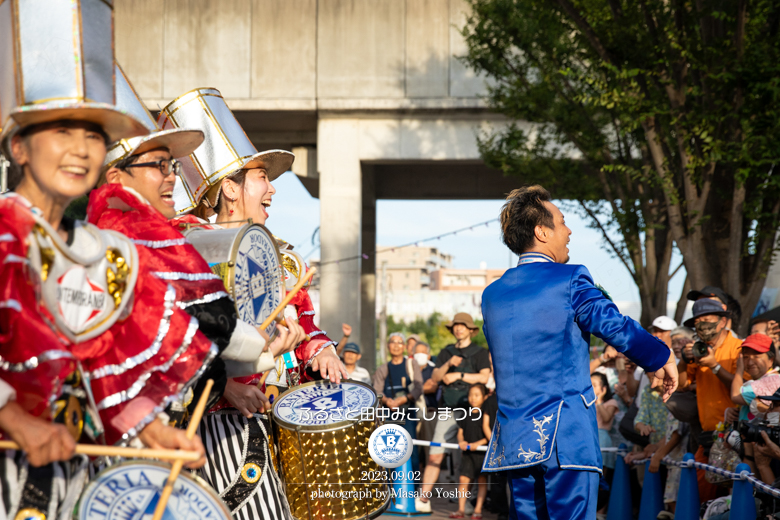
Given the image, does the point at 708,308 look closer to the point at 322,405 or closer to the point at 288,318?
the point at 322,405

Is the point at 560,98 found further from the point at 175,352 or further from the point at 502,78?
the point at 175,352

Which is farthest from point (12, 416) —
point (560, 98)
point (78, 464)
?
point (560, 98)

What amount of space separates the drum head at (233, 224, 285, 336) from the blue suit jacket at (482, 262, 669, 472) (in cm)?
105

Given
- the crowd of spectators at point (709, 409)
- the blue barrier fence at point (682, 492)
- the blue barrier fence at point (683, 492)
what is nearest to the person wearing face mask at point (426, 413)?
the blue barrier fence at point (682, 492)

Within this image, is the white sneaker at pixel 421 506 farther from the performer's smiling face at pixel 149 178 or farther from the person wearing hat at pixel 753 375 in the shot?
the performer's smiling face at pixel 149 178

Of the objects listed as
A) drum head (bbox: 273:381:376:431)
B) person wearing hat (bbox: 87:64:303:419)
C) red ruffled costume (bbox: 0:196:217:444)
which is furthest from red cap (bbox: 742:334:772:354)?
red ruffled costume (bbox: 0:196:217:444)

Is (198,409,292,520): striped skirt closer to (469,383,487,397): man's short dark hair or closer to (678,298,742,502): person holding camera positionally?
(678,298,742,502): person holding camera

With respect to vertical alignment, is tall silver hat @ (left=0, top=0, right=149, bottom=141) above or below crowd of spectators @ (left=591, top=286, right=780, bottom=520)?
above

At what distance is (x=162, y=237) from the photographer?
2.56 metres

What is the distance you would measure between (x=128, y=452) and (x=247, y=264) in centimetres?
121

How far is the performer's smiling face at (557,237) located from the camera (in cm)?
376

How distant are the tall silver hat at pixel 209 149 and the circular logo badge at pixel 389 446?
133 cm

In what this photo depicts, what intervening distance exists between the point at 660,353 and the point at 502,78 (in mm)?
11473

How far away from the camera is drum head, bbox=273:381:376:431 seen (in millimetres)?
3404
